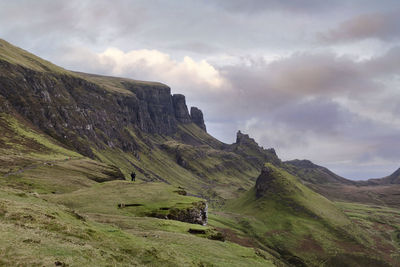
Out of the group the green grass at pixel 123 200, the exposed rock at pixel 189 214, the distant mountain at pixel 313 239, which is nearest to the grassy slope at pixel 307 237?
the distant mountain at pixel 313 239

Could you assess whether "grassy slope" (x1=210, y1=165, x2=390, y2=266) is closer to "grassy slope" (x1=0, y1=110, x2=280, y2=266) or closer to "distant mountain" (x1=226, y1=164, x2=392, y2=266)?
"distant mountain" (x1=226, y1=164, x2=392, y2=266)

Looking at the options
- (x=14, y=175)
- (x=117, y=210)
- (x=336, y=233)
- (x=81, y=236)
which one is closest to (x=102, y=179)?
(x=14, y=175)

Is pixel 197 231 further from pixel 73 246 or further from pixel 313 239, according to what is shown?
pixel 313 239

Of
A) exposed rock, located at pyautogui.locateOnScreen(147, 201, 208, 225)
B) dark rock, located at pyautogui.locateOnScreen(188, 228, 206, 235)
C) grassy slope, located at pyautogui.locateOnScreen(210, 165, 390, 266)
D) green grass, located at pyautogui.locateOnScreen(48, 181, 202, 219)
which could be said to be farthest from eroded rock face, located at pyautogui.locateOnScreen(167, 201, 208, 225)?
grassy slope, located at pyautogui.locateOnScreen(210, 165, 390, 266)

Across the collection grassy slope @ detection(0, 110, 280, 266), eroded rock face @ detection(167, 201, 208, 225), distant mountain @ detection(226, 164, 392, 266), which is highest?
grassy slope @ detection(0, 110, 280, 266)

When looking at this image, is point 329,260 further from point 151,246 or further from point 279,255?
point 151,246

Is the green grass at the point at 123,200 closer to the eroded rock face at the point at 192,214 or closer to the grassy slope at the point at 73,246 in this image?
the eroded rock face at the point at 192,214

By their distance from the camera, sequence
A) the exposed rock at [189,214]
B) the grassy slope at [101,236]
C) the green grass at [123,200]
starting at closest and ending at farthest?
the grassy slope at [101,236] → the green grass at [123,200] → the exposed rock at [189,214]

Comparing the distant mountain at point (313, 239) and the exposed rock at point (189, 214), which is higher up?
the exposed rock at point (189, 214)

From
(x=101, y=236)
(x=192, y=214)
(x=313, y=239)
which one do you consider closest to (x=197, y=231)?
(x=192, y=214)

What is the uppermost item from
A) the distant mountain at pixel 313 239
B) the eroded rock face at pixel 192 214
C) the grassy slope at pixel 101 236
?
the grassy slope at pixel 101 236

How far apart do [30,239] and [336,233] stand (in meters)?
192

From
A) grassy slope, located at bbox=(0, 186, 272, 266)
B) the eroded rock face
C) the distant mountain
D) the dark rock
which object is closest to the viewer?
grassy slope, located at bbox=(0, 186, 272, 266)

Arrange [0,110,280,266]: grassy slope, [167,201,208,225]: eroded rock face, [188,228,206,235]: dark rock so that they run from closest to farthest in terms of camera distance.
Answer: [0,110,280,266]: grassy slope
[188,228,206,235]: dark rock
[167,201,208,225]: eroded rock face
